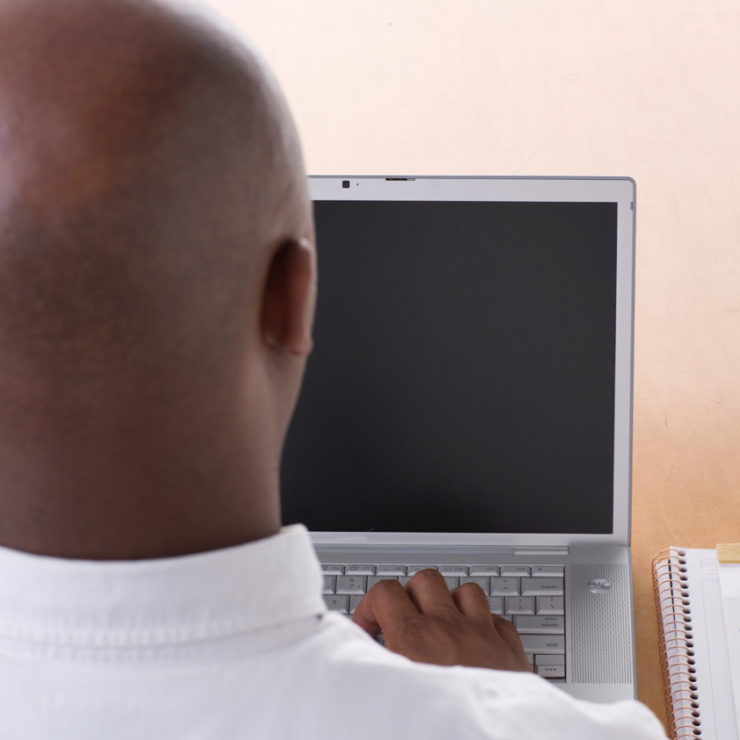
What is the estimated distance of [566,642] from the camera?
789 millimetres

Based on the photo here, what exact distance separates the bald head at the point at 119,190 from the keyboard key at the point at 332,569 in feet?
1.61

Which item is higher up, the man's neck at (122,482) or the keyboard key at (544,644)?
the keyboard key at (544,644)

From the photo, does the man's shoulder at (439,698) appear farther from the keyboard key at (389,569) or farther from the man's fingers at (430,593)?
the keyboard key at (389,569)

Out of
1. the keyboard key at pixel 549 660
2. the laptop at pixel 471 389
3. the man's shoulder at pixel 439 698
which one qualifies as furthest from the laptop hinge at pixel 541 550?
the man's shoulder at pixel 439 698

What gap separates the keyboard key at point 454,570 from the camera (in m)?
0.85

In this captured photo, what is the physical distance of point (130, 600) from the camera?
40 centimetres

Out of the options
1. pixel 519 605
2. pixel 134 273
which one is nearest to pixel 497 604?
pixel 519 605

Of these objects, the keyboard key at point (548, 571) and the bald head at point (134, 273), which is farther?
the keyboard key at point (548, 571)

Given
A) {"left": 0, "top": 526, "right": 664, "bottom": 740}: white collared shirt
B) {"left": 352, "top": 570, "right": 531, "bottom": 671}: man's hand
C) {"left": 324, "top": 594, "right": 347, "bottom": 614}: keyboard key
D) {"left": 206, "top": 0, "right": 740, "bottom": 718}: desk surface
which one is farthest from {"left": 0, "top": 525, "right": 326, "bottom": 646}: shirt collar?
{"left": 206, "top": 0, "right": 740, "bottom": 718}: desk surface

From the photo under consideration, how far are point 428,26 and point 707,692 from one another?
826mm

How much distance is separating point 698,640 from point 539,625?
0.12 meters

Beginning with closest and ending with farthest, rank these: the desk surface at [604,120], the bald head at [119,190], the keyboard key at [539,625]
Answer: the bald head at [119,190]
the keyboard key at [539,625]
the desk surface at [604,120]

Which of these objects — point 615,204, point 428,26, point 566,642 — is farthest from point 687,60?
point 566,642

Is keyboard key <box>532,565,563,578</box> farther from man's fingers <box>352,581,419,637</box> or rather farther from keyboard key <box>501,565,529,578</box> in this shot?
man's fingers <box>352,581,419,637</box>
